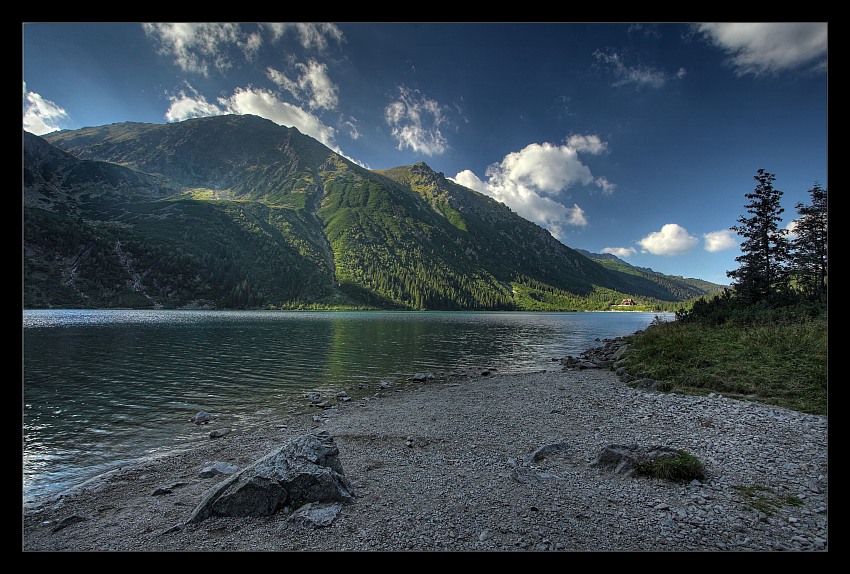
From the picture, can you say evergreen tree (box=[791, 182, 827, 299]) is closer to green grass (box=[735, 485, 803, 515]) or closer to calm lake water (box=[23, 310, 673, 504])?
calm lake water (box=[23, 310, 673, 504])

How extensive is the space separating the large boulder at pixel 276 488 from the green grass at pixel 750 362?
17085 mm

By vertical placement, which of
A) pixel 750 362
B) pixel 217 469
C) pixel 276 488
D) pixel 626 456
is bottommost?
pixel 217 469

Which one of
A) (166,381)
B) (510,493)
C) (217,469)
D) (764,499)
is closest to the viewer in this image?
(764,499)

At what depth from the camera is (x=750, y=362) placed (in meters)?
21.0

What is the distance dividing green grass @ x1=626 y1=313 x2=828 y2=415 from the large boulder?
673 inches

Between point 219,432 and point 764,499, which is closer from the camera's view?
point 764,499

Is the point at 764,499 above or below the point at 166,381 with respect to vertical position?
above

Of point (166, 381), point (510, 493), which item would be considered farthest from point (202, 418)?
point (510, 493)

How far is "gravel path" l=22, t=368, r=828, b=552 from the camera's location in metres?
7.59

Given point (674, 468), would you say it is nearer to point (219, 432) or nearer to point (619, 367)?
point (219, 432)

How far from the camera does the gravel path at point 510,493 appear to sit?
7594mm

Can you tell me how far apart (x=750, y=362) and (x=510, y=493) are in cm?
2036

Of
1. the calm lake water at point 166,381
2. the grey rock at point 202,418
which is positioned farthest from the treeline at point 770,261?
the grey rock at point 202,418
